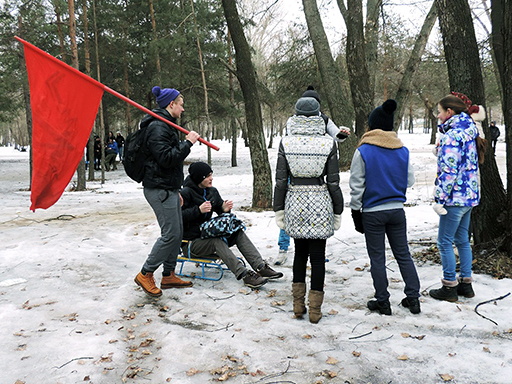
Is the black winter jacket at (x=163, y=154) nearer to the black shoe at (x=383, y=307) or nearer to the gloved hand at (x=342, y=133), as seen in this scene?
the gloved hand at (x=342, y=133)

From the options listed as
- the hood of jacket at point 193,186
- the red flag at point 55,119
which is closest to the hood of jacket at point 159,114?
the red flag at point 55,119

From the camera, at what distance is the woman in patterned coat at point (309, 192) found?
3.72 meters

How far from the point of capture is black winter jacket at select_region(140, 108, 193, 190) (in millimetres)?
4180

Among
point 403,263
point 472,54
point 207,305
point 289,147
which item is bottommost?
point 207,305

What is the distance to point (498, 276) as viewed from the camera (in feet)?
15.1

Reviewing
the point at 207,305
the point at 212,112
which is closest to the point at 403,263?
the point at 207,305

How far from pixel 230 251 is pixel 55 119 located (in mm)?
2349

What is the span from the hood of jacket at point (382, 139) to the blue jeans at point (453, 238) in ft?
2.91

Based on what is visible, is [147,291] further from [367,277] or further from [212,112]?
[212,112]

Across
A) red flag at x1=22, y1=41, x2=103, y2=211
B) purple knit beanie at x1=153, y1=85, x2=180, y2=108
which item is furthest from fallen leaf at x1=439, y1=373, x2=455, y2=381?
red flag at x1=22, y1=41, x2=103, y2=211

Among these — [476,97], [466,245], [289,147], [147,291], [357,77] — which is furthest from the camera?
[357,77]

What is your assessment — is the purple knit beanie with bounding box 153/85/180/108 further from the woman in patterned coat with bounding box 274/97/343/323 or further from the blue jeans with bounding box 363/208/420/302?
the blue jeans with bounding box 363/208/420/302

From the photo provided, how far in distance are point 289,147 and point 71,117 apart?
226 cm

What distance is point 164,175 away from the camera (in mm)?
4328
